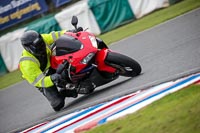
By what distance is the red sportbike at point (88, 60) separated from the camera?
8.26 meters

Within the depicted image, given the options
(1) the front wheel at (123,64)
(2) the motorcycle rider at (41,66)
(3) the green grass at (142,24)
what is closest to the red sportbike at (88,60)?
(1) the front wheel at (123,64)

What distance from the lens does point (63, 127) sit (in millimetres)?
7574

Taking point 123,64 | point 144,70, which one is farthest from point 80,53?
point 144,70

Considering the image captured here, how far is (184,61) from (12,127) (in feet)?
12.0

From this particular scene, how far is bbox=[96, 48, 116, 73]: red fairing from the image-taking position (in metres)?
8.27

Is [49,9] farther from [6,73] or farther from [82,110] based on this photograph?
[82,110]

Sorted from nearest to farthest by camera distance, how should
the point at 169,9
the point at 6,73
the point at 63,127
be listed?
the point at 63,127 < the point at 169,9 < the point at 6,73

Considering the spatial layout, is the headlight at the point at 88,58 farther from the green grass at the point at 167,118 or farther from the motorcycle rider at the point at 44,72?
the green grass at the point at 167,118

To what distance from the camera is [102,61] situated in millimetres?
8281

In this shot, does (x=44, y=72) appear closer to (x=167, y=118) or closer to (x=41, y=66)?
(x=41, y=66)

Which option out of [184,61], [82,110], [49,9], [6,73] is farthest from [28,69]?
[49,9]

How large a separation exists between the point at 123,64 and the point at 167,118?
3062 millimetres

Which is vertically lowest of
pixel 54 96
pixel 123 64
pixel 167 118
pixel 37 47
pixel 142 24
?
pixel 142 24

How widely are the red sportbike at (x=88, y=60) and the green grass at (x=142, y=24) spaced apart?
Result: 6.88 meters
